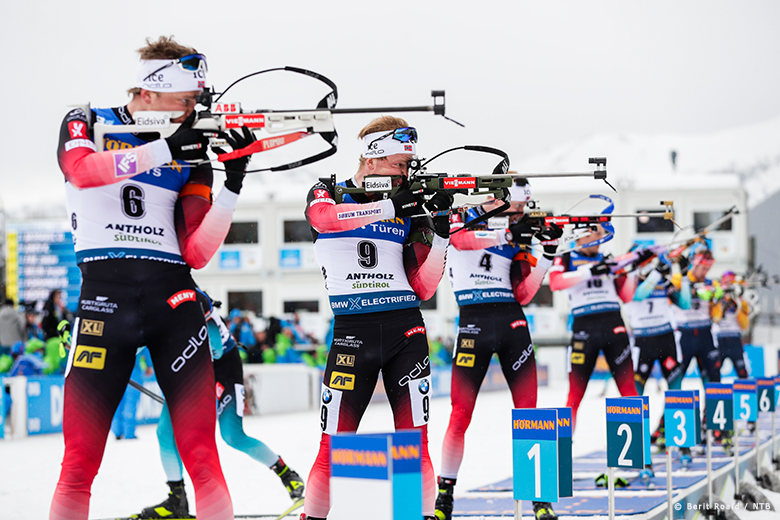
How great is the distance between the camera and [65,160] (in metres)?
2.98

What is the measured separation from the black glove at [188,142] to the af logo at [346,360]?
1.15 metres

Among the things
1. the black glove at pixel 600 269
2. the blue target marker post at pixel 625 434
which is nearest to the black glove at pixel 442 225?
the blue target marker post at pixel 625 434

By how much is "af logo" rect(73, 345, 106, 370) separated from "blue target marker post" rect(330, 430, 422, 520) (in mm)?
1103

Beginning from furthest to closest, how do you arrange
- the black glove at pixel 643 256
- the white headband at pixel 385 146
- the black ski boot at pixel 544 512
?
the black glove at pixel 643 256 < the black ski boot at pixel 544 512 < the white headband at pixel 385 146

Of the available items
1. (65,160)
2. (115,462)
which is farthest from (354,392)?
(115,462)

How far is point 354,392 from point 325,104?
4.22ft

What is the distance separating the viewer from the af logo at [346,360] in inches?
148

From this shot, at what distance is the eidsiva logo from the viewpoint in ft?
10.0

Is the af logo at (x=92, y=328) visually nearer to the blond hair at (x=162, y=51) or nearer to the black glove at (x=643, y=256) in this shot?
the blond hair at (x=162, y=51)

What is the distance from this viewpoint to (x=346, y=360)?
377cm

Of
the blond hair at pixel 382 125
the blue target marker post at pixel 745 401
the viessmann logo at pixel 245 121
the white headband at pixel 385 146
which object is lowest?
the blue target marker post at pixel 745 401

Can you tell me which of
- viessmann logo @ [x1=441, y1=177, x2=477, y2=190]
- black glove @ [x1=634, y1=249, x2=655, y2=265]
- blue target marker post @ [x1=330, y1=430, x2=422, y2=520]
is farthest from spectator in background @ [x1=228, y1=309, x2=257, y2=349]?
blue target marker post @ [x1=330, y1=430, x2=422, y2=520]

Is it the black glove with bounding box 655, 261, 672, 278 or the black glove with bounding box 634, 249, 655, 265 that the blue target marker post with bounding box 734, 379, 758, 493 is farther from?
the black glove with bounding box 655, 261, 672, 278

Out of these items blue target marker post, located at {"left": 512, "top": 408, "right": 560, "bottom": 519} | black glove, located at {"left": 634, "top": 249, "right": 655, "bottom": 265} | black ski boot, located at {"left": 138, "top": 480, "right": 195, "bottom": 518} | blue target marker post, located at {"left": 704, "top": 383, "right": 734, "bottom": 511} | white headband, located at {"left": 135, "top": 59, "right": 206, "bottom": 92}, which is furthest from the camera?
black glove, located at {"left": 634, "top": 249, "right": 655, "bottom": 265}
